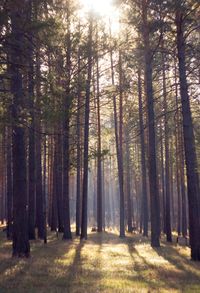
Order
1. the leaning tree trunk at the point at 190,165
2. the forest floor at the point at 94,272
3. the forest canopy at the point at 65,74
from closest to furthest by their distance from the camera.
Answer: the forest floor at the point at 94,272, the forest canopy at the point at 65,74, the leaning tree trunk at the point at 190,165

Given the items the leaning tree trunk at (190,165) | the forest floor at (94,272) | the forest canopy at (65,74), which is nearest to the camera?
the forest floor at (94,272)

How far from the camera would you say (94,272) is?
39.8 feet

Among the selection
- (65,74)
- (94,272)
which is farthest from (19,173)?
(65,74)

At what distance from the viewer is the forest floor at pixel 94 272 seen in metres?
9.77

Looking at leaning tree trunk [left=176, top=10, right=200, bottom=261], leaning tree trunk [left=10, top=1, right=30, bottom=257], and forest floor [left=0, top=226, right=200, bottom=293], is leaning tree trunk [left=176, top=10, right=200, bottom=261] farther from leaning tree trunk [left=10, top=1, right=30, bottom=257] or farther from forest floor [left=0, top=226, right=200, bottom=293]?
leaning tree trunk [left=10, top=1, right=30, bottom=257]

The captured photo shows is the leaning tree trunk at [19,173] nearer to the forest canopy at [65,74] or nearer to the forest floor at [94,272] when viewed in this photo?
the forest canopy at [65,74]

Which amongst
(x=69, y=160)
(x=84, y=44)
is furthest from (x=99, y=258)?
(x=84, y=44)

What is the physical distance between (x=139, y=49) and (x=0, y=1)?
28.5ft

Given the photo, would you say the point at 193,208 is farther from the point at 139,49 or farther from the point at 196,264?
the point at 139,49

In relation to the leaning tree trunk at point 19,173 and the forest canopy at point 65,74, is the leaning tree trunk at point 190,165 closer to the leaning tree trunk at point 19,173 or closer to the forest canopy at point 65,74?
the forest canopy at point 65,74

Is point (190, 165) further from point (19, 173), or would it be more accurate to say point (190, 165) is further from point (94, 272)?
point (19, 173)

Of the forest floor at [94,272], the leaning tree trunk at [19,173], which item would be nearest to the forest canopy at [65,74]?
the leaning tree trunk at [19,173]

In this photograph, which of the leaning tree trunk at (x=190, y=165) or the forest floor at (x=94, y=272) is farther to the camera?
the leaning tree trunk at (x=190, y=165)

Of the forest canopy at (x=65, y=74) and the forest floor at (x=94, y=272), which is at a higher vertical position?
the forest canopy at (x=65, y=74)
